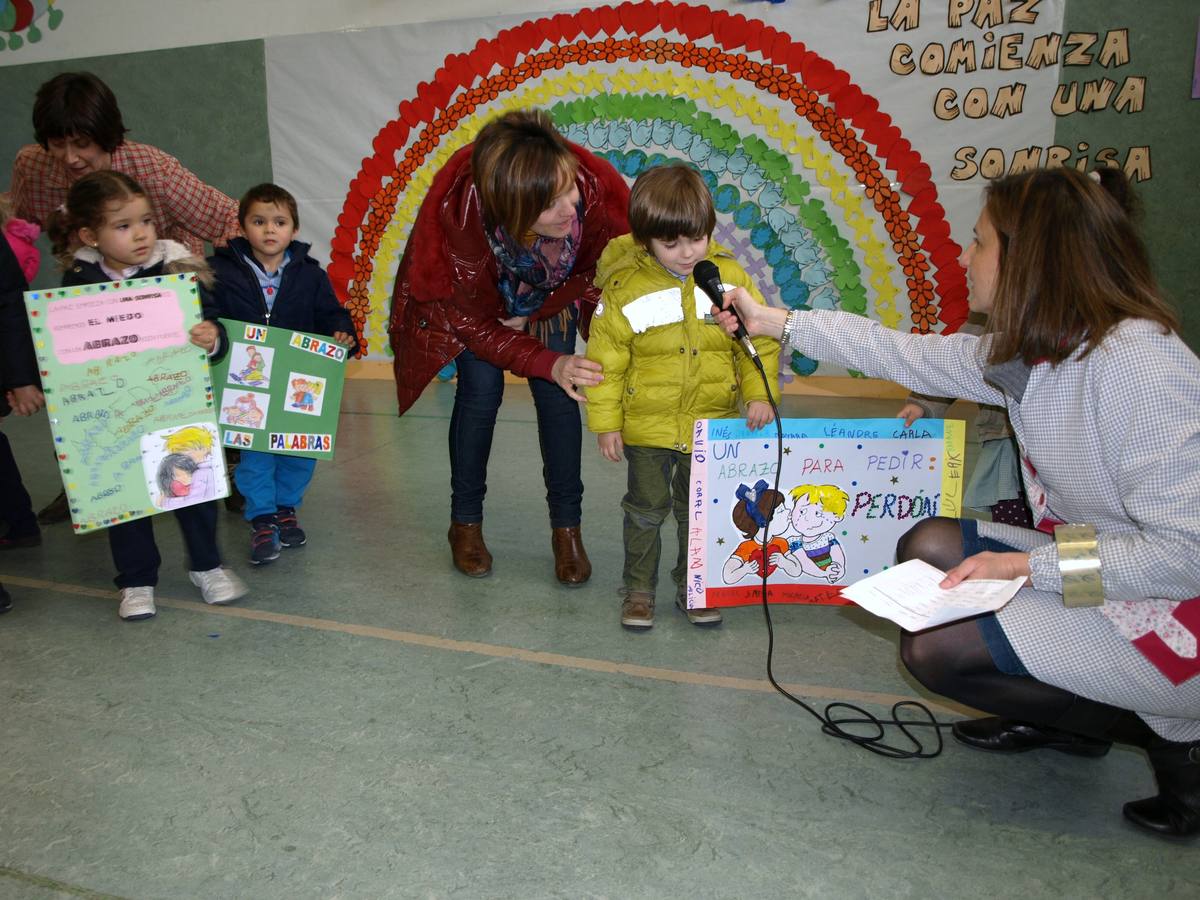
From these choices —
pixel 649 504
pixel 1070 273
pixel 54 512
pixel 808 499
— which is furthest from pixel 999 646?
pixel 54 512

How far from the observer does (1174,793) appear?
5.22 ft

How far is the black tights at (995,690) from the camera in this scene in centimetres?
163

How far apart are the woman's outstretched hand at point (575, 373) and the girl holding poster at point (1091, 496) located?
94 centimetres

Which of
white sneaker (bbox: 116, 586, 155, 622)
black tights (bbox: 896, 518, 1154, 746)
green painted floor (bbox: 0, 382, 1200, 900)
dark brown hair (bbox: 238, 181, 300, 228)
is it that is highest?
dark brown hair (bbox: 238, 181, 300, 228)

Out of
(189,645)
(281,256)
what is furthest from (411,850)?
(281,256)

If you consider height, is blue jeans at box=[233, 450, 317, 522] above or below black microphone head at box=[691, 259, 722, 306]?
below

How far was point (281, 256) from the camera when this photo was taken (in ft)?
9.87

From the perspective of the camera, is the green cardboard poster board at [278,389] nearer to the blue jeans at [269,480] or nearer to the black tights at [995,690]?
the blue jeans at [269,480]

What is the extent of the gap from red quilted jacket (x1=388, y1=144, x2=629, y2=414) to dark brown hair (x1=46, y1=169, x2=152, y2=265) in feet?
2.44

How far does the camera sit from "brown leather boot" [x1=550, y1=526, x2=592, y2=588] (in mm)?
2730

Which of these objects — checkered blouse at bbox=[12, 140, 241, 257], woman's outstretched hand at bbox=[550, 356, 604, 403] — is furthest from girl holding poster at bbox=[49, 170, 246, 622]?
woman's outstretched hand at bbox=[550, 356, 604, 403]

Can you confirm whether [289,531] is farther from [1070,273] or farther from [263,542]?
[1070,273]

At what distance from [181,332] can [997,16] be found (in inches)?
164

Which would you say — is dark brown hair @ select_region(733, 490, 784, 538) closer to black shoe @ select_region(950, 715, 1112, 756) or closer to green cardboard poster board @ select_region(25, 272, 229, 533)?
black shoe @ select_region(950, 715, 1112, 756)
